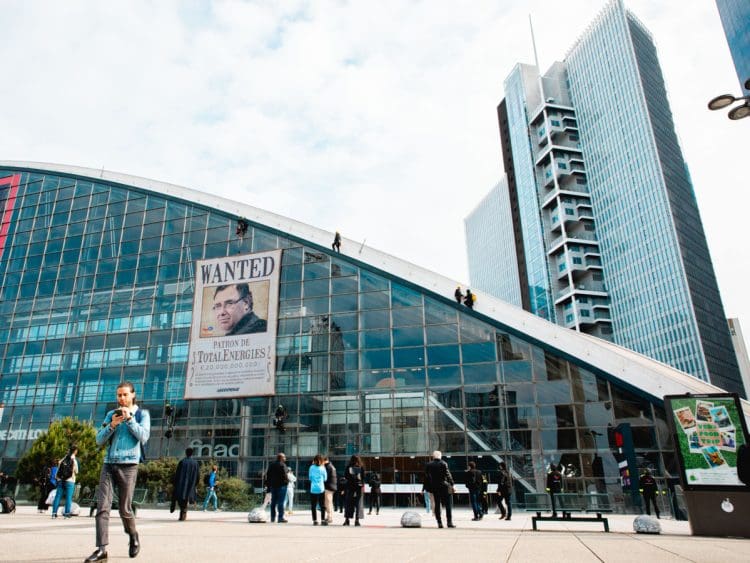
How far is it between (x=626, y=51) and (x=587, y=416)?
93.4m

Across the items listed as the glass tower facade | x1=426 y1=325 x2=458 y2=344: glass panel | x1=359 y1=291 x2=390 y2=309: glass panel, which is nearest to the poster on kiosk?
x1=426 y1=325 x2=458 y2=344: glass panel

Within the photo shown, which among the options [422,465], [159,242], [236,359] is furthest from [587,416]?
[159,242]

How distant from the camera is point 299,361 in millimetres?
26531

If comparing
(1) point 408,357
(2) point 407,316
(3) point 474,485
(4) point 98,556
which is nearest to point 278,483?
(3) point 474,485

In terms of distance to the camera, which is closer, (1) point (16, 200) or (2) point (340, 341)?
(2) point (340, 341)

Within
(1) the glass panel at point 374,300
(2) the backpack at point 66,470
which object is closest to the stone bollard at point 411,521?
(2) the backpack at point 66,470

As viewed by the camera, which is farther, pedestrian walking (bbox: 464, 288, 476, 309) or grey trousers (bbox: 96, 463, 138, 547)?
pedestrian walking (bbox: 464, 288, 476, 309)

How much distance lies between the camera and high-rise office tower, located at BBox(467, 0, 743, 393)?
86438 millimetres

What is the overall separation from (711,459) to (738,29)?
65019 millimetres

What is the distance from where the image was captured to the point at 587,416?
21.8 m

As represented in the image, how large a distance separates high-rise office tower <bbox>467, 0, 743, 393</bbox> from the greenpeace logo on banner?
6683 centimetres

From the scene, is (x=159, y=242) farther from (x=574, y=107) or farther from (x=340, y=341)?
(x=574, y=107)

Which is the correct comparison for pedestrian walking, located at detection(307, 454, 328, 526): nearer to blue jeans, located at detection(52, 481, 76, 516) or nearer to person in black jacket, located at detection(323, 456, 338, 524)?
person in black jacket, located at detection(323, 456, 338, 524)

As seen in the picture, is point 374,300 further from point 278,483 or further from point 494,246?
point 494,246
